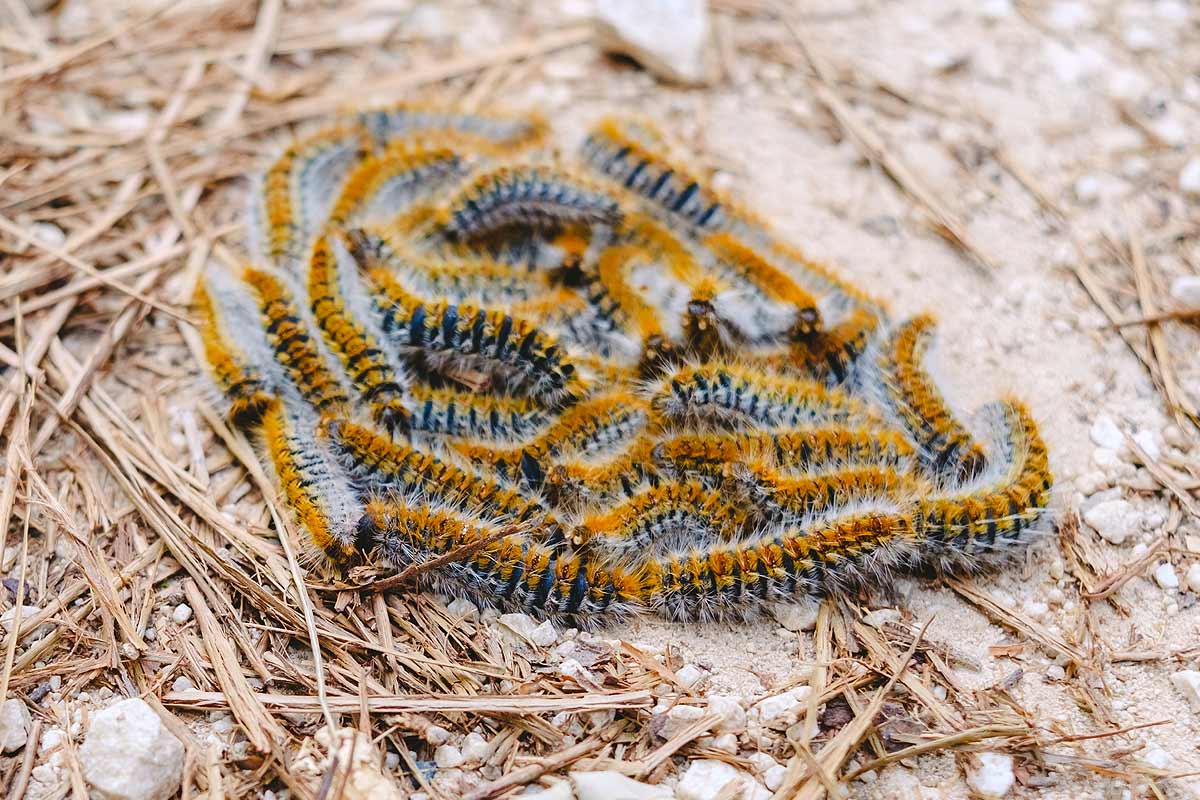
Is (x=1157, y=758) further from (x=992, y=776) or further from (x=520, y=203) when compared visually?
(x=520, y=203)

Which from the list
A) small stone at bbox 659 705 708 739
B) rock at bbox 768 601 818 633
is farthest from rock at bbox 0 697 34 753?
rock at bbox 768 601 818 633

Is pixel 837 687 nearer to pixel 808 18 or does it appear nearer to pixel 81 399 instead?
pixel 81 399

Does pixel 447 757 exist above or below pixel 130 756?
below

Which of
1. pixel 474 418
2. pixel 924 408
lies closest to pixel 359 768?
pixel 474 418

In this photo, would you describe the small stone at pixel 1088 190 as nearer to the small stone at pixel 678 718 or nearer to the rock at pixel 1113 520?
the rock at pixel 1113 520

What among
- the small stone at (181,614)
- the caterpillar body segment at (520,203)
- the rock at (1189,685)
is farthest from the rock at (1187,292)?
the small stone at (181,614)

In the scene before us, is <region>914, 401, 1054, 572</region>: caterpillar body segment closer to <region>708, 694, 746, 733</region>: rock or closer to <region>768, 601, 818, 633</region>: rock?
<region>768, 601, 818, 633</region>: rock

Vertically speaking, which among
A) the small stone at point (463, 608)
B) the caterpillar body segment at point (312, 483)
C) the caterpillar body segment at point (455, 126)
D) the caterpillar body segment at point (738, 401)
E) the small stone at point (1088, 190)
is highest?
the caterpillar body segment at point (455, 126)
